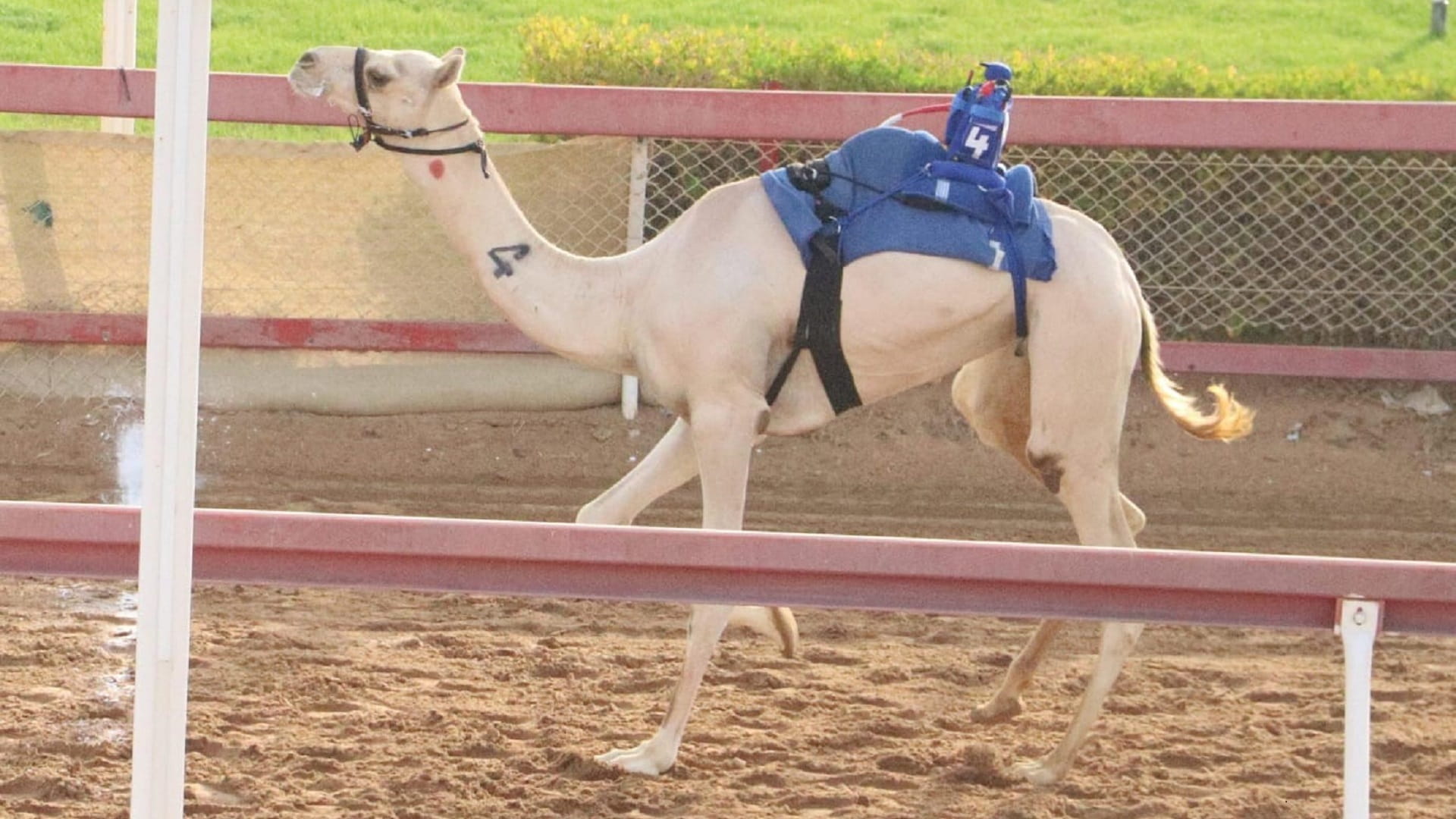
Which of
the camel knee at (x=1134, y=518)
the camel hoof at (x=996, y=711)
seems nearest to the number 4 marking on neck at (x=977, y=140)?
the camel knee at (x=1134, y=518)

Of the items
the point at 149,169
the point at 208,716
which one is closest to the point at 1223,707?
the point at 208,716

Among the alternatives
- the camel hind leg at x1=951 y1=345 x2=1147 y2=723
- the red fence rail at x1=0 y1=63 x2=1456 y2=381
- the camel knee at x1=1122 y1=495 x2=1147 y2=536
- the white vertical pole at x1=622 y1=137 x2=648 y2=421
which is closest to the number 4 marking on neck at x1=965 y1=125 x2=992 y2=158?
the camel hind leg at x1=951 y1=345 x2=1147 y2=723

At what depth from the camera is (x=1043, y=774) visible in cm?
536

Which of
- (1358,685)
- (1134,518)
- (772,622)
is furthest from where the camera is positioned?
(1134,518)

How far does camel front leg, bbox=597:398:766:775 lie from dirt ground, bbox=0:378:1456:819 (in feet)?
0.24

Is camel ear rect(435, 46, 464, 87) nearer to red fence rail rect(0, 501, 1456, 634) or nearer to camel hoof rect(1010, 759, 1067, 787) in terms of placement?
red fence rail rect(0, 501, 1456, 634)

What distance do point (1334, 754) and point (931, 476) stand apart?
365 centimetres

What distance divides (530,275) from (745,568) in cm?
244

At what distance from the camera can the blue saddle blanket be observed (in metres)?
5.42

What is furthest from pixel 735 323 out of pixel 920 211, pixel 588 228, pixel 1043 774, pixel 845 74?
pixel 845 74

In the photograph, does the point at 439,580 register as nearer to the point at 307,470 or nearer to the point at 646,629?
the point at 646,629

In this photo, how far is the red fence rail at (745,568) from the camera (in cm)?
331

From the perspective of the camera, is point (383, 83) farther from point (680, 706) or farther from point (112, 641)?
point (112, 641)

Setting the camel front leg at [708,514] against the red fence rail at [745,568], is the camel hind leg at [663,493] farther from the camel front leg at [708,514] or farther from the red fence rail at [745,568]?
the red fence rail at [745,568]
